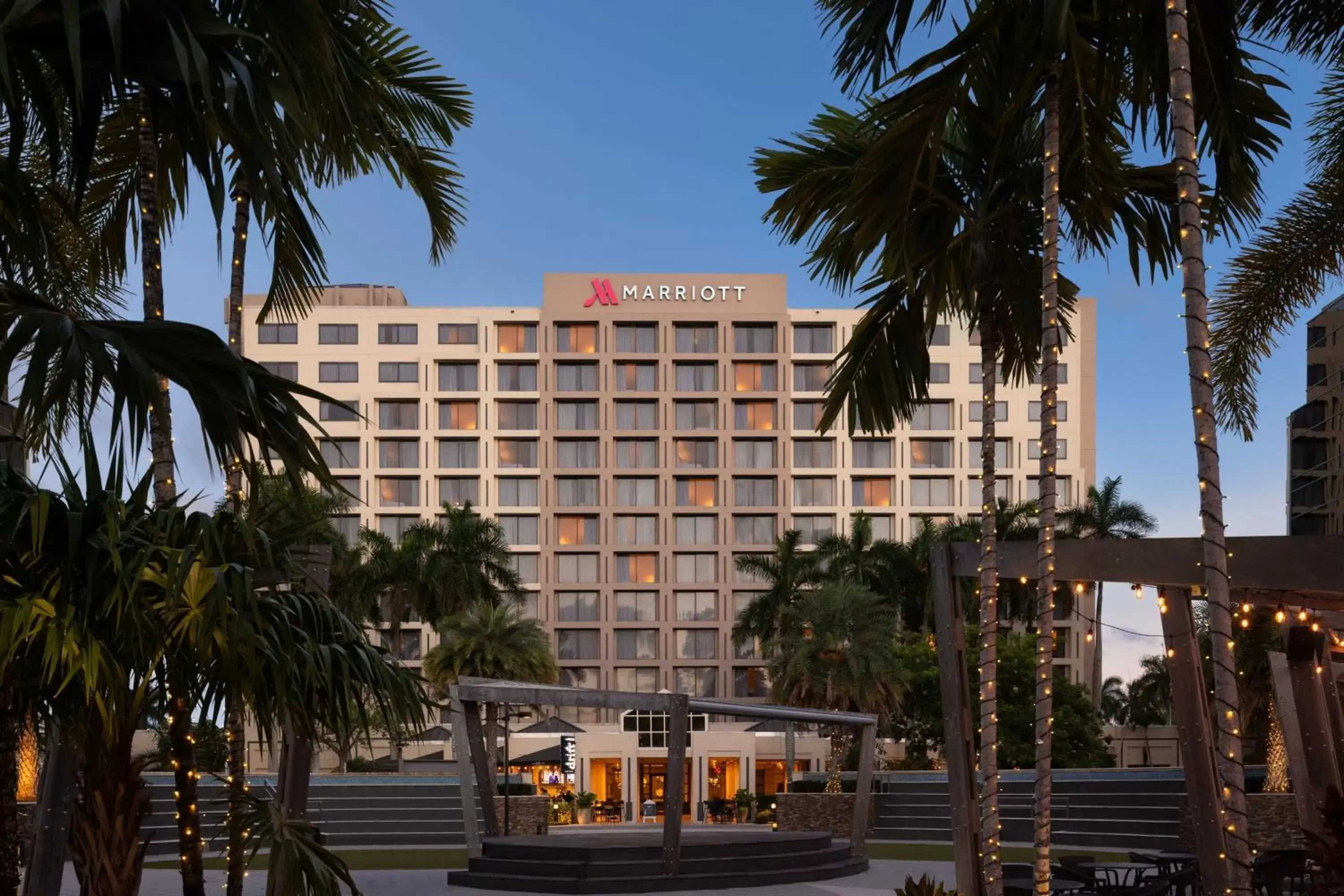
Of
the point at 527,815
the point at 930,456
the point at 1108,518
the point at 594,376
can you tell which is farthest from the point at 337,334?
the point at 527,815

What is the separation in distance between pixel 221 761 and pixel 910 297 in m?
38.7

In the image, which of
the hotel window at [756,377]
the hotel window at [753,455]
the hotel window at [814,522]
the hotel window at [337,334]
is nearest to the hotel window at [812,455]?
the hotel window at [753,455]

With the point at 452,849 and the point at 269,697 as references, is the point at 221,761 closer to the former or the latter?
the point at 452,849

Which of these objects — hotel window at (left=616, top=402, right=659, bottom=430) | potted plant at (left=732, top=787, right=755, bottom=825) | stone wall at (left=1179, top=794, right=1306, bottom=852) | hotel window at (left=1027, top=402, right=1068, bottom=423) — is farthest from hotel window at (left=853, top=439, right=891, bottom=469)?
stone wall at (left=1179, top=794, right=1306, bottom=852)

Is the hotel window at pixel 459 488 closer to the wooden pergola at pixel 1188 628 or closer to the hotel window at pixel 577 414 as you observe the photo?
the hotel window at pixel 577 414

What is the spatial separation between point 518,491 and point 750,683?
55.9ft

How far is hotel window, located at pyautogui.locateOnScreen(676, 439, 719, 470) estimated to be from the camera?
274ft

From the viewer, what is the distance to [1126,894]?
1606 centimetres

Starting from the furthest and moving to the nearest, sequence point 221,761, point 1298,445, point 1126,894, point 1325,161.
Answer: point 1298,445, point 221,761, point 1126,894, point 1325,161

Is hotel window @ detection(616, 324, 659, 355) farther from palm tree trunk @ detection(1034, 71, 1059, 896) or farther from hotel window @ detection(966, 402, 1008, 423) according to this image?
palm tree trunk @ detection(1034, 71, 1059, 896)

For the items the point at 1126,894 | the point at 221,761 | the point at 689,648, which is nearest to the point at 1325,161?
the point at 1126,894

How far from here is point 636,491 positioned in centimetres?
8325

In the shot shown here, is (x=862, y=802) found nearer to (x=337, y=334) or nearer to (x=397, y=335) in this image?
(x=397, y=335)

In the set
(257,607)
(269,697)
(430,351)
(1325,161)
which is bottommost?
(269,697)
